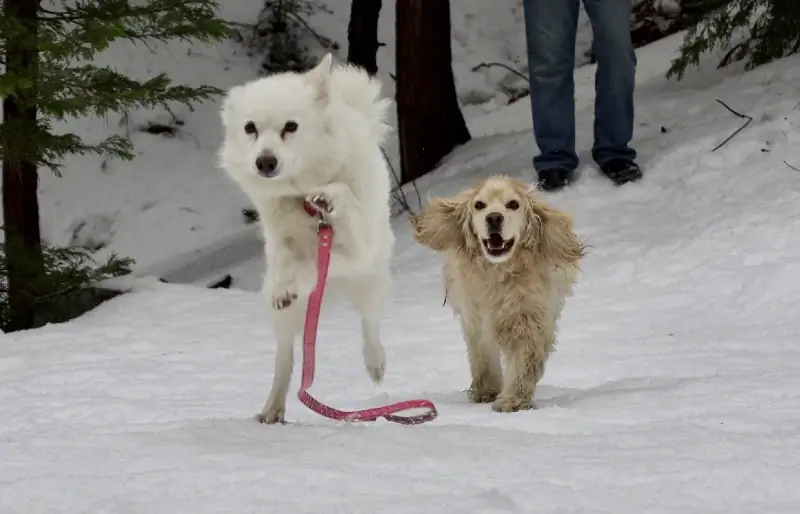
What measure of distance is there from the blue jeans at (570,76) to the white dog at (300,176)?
10.8ft

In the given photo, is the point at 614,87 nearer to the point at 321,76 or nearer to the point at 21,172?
the point at 321,76

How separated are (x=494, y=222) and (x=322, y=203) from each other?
0.81 metres

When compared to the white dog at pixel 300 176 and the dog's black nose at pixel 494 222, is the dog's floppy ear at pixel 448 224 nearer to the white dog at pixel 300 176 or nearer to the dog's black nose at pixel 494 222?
the dog's black nose at pixel 494 222

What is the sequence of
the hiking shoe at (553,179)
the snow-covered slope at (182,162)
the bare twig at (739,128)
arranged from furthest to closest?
the snow-covered slope at (182,162) < the bare twig at (739,128) < the hiking shoe at (553,179)

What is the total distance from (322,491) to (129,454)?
0.62 metres

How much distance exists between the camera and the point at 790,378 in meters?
3.08

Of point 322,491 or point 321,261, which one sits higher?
point 321,261

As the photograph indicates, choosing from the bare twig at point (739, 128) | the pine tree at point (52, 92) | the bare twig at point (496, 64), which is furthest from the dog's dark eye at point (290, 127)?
the bare twig at point (496, 64)

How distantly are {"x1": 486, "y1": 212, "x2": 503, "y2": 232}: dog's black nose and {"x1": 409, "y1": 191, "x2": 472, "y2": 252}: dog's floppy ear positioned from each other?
0.18 meters

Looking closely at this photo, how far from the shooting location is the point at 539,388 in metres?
3.52

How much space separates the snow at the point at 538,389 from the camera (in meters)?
1.82

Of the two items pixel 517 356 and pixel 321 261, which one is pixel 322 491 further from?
pixel 517 356

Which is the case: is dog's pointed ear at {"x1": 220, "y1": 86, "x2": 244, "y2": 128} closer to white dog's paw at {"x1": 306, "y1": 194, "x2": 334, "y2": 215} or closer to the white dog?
the white dog

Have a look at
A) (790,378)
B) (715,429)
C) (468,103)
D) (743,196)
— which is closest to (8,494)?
(715,429)
